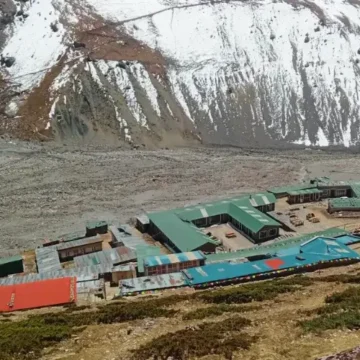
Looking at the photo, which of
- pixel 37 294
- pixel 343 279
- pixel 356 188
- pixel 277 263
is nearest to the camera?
pixel 343 279

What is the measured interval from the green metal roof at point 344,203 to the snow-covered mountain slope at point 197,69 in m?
26.6

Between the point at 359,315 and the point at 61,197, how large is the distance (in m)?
39.0

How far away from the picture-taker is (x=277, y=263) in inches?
1224

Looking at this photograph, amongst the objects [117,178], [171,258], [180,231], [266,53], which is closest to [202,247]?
[180,231]

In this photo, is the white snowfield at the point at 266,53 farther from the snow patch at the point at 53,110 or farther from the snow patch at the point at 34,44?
the snow patch at the point at 53,110

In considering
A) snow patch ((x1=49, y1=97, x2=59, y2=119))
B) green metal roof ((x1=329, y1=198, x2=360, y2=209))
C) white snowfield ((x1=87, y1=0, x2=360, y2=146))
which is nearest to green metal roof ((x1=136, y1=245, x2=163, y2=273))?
green metal roof ((x1=329, y1=198, x2=360, y2=209))

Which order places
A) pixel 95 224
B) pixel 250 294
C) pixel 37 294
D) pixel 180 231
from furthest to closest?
pixel 95 224 < pixel 180 231 < pixel 37 294 < pixel 250 294

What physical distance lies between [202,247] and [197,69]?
53102mm

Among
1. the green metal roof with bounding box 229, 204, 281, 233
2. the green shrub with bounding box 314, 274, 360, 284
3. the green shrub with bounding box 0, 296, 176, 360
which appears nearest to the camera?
the green shrub with bounding box 0, 296, 176, 360

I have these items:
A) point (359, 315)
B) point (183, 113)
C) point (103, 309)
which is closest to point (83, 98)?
point (183, 113)

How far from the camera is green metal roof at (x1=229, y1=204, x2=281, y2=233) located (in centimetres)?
4199

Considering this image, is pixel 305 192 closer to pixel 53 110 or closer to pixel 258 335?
pixel 53 110

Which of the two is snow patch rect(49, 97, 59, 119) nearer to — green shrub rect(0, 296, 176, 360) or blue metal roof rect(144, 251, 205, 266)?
blue metal roof rect(144, 251, 205, 266)

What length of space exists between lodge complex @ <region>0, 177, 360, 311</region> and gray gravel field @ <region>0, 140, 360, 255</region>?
3.90 metres
